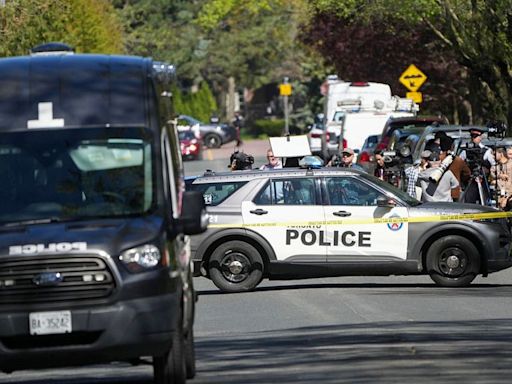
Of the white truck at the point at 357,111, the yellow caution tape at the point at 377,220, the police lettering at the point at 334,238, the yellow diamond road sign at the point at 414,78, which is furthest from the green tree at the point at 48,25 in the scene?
the police lettering at the point at 334,238

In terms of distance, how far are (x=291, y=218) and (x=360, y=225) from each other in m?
0.88

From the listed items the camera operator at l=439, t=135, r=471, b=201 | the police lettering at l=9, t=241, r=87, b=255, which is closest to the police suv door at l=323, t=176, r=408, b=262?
the camera operator at l=439, t=135, r=471, b=201

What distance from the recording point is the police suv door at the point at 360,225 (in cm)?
1980

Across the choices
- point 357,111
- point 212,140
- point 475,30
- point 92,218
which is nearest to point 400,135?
point 475,30

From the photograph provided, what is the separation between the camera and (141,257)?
33.0ft

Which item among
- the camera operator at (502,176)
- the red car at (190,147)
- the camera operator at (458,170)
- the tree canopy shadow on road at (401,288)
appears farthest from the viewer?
the red car at (190,147)

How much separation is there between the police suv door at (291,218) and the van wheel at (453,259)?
4.63ft

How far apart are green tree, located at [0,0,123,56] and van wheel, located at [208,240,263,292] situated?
13774 mm

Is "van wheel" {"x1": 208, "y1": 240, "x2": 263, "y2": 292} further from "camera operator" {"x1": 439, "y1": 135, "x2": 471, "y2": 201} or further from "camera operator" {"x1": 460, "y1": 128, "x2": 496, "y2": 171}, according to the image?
"camera operator" {"x1": 460, "y1": 128, "x2": 496, "y2": 171}

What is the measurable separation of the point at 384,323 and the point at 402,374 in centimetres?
426

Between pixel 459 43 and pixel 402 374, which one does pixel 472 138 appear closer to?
pixel 459 43

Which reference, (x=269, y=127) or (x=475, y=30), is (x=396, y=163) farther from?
(x=269, y=127)

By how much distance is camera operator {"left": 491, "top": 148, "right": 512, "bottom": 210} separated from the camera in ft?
82.4

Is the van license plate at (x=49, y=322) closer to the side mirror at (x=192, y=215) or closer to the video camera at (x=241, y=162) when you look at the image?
the side mirror at (x=192, y=215)
